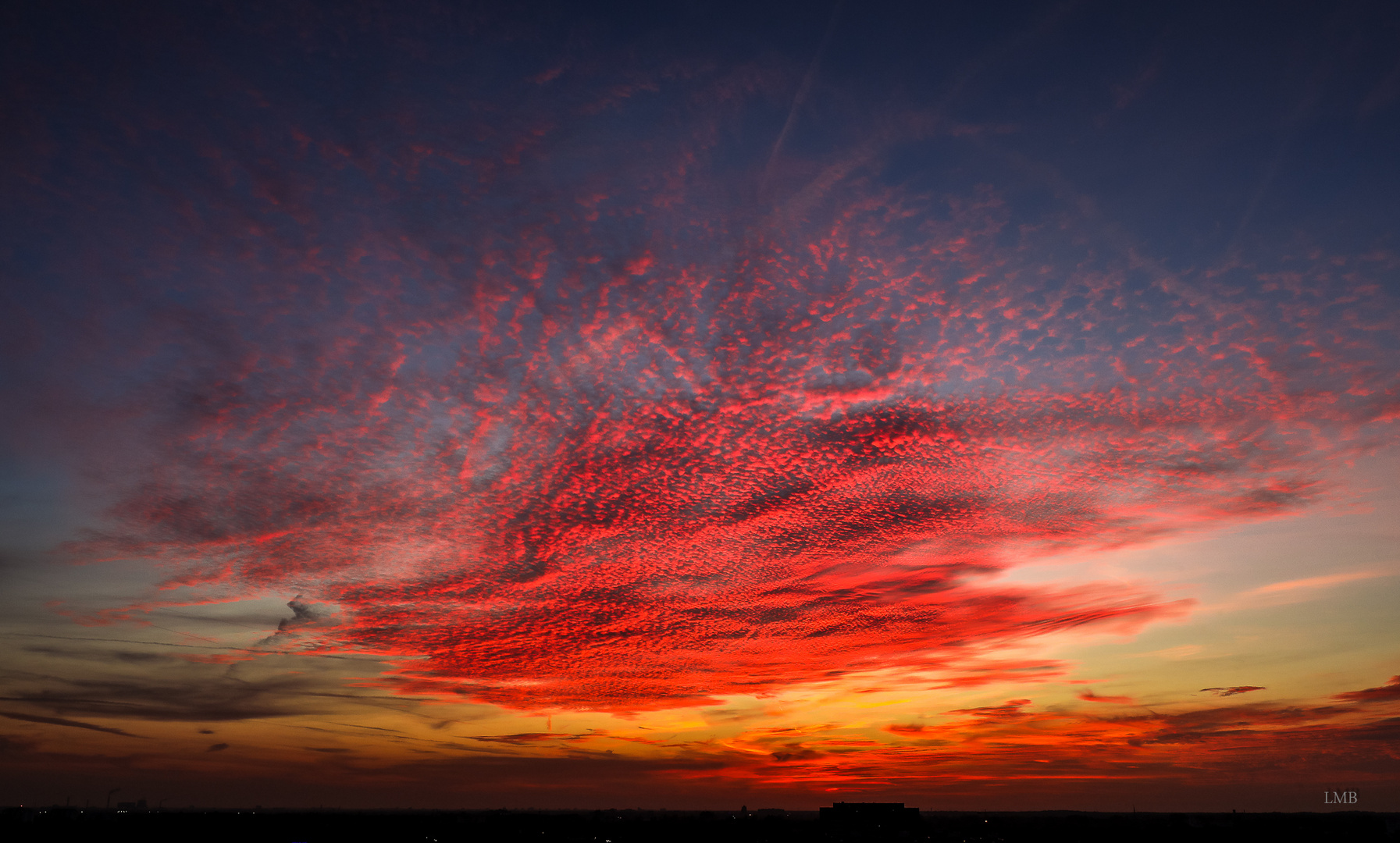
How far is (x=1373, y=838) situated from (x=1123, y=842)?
53200 mm

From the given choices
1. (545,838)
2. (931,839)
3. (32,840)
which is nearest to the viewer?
(32,840)

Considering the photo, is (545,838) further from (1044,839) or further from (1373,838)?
(1373,838)

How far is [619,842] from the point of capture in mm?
161750

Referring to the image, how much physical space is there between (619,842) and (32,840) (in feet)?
341

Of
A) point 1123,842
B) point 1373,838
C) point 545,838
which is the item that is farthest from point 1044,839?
point 545,838

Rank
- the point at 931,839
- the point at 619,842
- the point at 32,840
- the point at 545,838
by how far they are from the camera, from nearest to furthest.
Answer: the point at 32,840, the point at 931,839, the point at 619,842, the point at 545,838

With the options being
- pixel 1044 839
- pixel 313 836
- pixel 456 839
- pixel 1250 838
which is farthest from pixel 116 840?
pixel 1250 838

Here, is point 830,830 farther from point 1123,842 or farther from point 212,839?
point 212,839

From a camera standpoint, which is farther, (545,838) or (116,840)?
(545,838)

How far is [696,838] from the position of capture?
548 feet

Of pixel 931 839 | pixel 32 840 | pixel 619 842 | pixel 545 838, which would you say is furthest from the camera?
pixel 545 838

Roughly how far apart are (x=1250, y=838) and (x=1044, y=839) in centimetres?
5178

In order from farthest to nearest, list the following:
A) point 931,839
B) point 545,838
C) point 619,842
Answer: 1. point 545,838
2. point 619,842
3. point 931,839

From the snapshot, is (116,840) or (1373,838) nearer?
(116,840)
